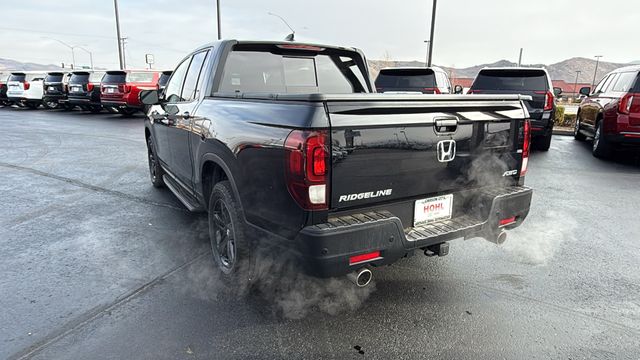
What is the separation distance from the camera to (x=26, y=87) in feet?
72.2

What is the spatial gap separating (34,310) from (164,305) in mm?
Result: 900

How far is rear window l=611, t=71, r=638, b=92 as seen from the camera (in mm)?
7621

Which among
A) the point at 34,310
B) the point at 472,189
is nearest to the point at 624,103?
the point at 472,189

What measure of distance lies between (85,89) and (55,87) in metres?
2.83

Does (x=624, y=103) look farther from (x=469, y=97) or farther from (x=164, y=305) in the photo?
(x=164, y=305)

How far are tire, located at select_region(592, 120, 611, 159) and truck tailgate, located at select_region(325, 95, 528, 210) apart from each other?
20.9ft

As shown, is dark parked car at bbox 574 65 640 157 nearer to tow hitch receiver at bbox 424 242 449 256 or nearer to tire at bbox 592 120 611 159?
tire at bbox 592 120 611 159

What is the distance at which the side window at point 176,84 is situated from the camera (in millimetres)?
4754

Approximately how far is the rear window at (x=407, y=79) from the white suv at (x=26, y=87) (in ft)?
62.8

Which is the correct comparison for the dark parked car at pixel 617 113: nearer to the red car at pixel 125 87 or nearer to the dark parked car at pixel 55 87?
the red car at pixel 125 87

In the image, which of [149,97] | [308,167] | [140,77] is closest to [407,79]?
[149,97]

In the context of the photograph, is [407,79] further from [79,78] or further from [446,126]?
[79,78]

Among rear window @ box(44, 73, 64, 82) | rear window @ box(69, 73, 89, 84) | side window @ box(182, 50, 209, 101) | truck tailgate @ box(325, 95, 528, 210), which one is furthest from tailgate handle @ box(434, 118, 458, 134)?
rear window @ box(44, 73, 64, 82)

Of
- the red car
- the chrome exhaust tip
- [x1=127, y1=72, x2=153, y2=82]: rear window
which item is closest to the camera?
the chrome exhaust tip
